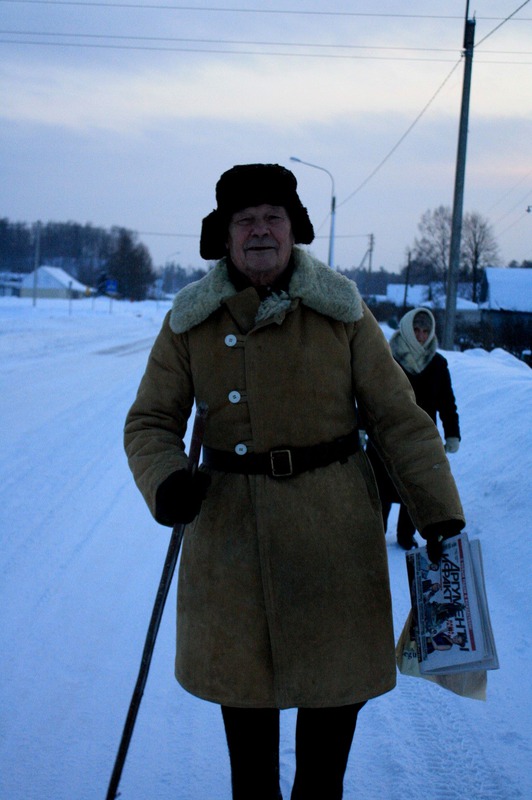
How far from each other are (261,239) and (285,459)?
2.04ft

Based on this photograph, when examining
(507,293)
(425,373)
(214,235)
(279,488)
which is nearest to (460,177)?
(425,373)

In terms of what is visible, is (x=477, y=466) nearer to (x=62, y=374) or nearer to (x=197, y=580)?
(x=197, y=580)

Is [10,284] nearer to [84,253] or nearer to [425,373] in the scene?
[84,253]

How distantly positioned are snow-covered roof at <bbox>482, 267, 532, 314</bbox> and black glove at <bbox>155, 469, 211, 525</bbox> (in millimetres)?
48754

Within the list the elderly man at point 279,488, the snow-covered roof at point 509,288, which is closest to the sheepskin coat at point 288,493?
the elderly man at point 279,488

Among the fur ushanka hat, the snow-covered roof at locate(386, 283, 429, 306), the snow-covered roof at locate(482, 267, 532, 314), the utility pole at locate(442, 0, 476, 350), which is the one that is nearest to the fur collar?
the fur ushanka hat

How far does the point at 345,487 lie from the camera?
6.94 feet

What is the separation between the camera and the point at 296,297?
2.13 m

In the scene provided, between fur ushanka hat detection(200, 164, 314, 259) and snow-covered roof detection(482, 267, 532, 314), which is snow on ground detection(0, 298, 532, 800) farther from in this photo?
snow-covered roof detection(482, 267, 532, 314)

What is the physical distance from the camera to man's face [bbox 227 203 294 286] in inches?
84.4

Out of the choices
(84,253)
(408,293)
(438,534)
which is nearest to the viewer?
(438,534)

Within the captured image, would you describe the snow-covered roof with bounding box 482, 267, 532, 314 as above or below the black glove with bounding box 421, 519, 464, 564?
above

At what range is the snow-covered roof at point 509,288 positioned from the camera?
49531 mm

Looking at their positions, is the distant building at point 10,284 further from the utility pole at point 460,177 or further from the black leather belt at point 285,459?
the black leather belt at point 285,459
